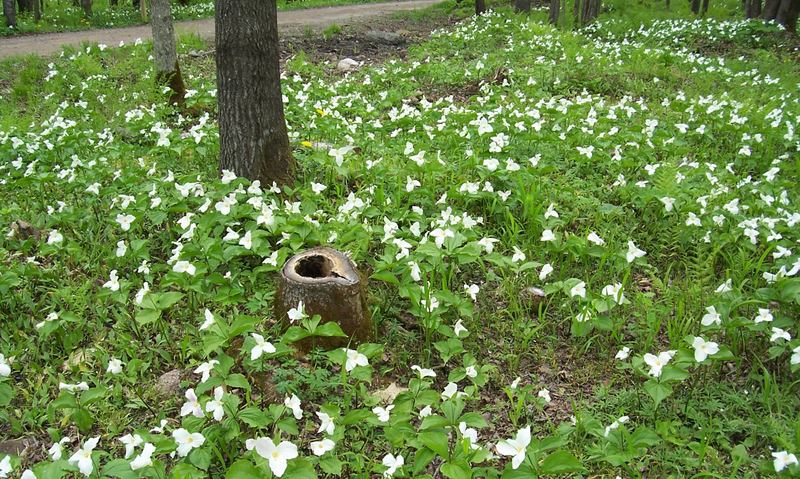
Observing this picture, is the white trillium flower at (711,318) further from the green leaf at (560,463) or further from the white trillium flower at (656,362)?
the green leaf at (560,463)

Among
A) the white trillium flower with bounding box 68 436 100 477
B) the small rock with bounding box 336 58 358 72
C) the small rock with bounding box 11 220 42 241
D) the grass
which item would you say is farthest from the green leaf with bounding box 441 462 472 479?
the small rock with bounding box 336 58 358 72

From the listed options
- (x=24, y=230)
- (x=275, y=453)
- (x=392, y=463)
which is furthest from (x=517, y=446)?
(x=24, y=230)

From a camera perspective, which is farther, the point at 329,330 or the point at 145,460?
the point at 329,330

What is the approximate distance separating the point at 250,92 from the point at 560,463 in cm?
343

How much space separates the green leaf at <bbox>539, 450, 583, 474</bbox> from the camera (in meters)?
2.04

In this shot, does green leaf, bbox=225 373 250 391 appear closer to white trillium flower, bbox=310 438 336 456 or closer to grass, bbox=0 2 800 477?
grass, bbox=0 2 800 477

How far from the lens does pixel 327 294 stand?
294 centimetres

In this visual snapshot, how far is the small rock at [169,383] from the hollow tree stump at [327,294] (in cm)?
65

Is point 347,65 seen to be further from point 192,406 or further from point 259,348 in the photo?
point 192,406

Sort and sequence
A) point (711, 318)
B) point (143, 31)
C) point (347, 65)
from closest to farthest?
point (711, 318), point (347, 65), point (143, 31)

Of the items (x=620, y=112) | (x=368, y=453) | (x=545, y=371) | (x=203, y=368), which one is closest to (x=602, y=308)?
(x=545, y=371)

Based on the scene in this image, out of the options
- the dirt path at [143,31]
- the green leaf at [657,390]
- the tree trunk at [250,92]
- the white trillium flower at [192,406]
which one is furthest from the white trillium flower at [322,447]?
the dirt path at [143,31]

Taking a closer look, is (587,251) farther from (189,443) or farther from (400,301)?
(189,443)

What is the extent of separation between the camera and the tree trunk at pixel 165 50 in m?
7.30
